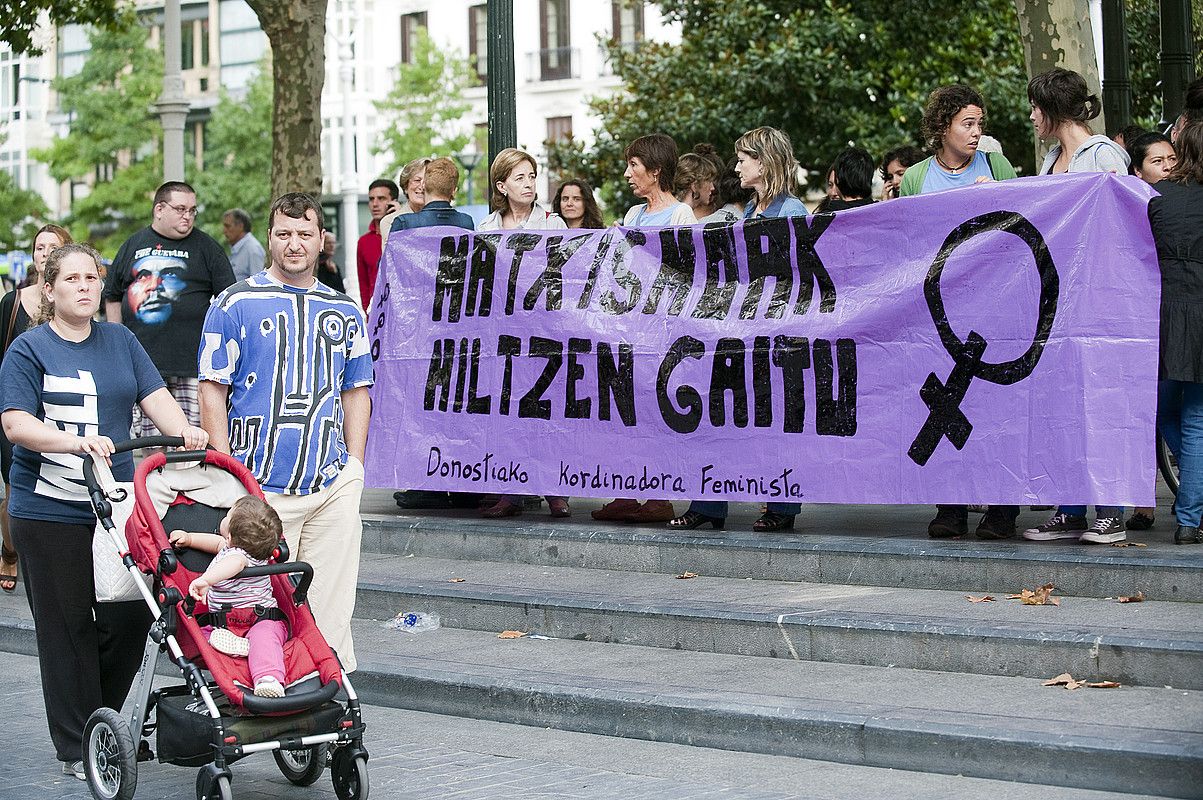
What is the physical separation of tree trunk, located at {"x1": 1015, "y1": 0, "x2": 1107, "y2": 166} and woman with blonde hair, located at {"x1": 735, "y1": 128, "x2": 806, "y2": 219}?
8.94ft

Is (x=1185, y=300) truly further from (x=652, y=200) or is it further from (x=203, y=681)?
(x=203, y=681)

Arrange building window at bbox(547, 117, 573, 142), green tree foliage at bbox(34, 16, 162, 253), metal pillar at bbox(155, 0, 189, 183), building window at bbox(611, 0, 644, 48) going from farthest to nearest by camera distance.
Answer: building window at bbox(547, 117, 573, 142) → green tree foliage at bbox(34, 16, 162, 253) → building window at bbox(611, 0, 644, 48) → metal pillar at bbox(155, 0, 189, 183)

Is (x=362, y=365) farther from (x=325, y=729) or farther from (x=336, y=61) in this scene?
(x=336, y=61)

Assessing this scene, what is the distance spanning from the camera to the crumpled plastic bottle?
27.6 feet

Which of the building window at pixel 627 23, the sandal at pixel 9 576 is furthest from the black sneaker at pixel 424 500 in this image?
the building window at pixel 627 23

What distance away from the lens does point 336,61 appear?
59.4 meters

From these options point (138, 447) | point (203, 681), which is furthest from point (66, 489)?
point (203, 681)

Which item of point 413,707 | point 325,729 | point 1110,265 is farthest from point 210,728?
point 1110,265

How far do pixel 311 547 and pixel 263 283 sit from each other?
1.02 meters

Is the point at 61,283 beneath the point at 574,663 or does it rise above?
above

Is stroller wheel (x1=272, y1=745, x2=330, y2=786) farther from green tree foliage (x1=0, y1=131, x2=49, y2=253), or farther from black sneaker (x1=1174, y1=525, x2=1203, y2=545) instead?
green tree foliage (x1=0, y1=131, x2=49, y2=253)

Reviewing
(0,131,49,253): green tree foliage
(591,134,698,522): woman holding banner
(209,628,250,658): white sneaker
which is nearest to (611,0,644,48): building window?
(0,131,49,253): green tree foliage

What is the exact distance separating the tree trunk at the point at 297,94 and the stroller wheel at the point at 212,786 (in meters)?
11.0

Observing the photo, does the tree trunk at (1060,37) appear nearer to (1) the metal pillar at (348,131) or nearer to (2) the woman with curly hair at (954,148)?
(2) the woman with curly hair at (954,148)
